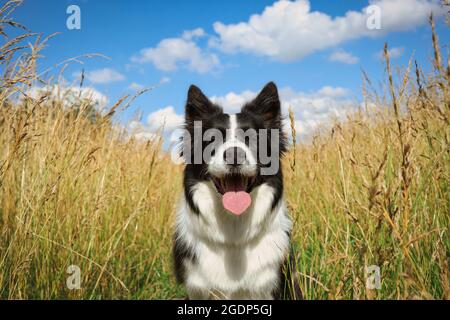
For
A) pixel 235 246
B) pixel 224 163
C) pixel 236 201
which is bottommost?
pixel 235 246

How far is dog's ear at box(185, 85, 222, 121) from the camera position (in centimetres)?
322

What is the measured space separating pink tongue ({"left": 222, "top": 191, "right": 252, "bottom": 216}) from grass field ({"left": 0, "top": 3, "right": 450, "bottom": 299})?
0.38 metres

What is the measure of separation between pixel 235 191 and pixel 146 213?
160 cm

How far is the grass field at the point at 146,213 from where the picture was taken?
6.06ft

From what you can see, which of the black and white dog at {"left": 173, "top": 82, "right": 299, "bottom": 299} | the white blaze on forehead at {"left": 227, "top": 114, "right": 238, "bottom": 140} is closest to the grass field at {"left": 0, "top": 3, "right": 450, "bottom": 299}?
the black and white dog at {"left": 173, "top": 82, "right": 299, "bottom": 299}

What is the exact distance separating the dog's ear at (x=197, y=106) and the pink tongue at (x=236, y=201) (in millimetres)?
903

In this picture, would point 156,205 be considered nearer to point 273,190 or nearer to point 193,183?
point 193,183

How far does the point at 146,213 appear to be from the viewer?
13.2ft

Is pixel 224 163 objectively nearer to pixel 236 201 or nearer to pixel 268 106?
pixel 236 201

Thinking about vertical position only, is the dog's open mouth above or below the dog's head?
below

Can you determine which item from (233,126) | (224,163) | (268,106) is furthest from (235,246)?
(268,106)

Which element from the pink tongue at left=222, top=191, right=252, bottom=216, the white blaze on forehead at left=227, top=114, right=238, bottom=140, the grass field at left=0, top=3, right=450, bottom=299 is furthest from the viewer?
the white blaze on forehead at left=227, top=114, right=238, bottom=140

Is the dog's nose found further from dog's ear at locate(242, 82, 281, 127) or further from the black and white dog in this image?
dog's ear at locate(242, 82, 281, 127)
